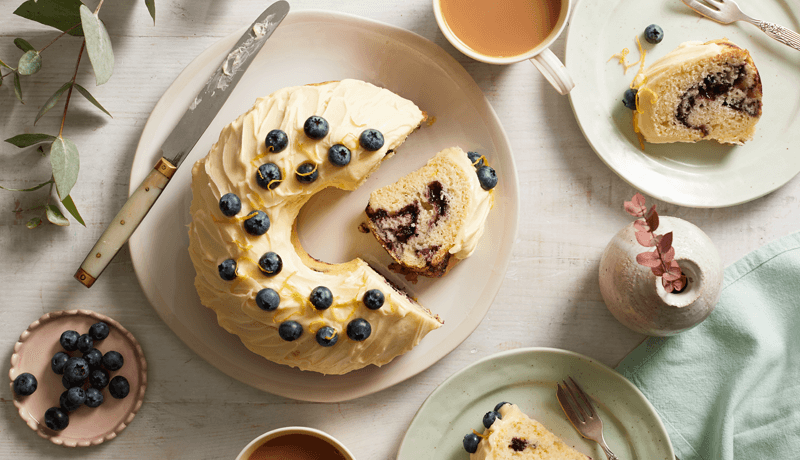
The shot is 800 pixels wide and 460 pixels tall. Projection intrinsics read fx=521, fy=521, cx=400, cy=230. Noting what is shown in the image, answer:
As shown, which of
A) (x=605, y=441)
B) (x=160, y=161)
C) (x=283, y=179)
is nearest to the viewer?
(x=283, y=179)

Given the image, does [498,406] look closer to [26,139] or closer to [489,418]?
[489,418]

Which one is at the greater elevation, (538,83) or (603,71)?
(603,71)

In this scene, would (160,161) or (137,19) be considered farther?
(137,19)

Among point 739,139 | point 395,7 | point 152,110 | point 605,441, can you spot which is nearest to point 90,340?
point 152,110

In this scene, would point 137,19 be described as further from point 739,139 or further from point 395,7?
point 739,139

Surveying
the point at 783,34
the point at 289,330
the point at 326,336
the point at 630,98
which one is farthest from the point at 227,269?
the point at 783,34

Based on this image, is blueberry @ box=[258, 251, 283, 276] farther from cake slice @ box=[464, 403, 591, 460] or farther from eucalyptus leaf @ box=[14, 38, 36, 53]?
eucalyptus leaf @ box=[14, 38, 36, 53]

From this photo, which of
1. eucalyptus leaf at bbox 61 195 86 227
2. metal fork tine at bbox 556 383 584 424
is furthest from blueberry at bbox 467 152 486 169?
eucalyptus leaf at bbox 61 195 86 227
